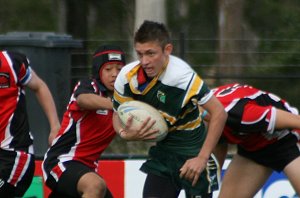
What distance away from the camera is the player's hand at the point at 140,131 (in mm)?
6773

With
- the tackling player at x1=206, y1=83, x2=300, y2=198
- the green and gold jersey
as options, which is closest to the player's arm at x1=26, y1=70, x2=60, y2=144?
the green and gold jersey

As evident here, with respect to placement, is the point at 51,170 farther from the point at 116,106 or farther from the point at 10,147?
the point at 116,106

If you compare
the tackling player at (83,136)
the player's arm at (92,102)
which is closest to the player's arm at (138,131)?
the player's arm at (92,102)

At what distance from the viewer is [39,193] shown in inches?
370

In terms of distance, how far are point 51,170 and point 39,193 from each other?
1708mm

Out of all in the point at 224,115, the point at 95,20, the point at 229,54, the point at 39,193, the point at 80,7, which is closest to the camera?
the point at 224,115

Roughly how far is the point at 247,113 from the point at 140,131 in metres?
0.84

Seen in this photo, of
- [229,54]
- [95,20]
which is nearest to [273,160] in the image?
[229,54]

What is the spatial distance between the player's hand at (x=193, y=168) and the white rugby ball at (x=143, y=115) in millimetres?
274

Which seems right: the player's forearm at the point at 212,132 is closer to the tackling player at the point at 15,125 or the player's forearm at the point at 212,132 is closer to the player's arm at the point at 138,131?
the player's arm at the point at 138,131

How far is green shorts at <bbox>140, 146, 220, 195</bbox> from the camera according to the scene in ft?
23.2

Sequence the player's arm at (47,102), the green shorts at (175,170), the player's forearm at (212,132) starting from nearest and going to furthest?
1. the player's forearm at (212,132)
2. the green shorts at (175,170)
3. the player's arm at (47,102)

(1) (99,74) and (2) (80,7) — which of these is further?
(2) (80,7)

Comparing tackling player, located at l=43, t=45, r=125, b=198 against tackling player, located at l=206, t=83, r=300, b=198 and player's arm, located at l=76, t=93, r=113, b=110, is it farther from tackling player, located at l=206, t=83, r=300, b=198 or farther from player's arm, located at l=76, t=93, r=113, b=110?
tackling player, located at l=206, t=83, r=300, b=198
